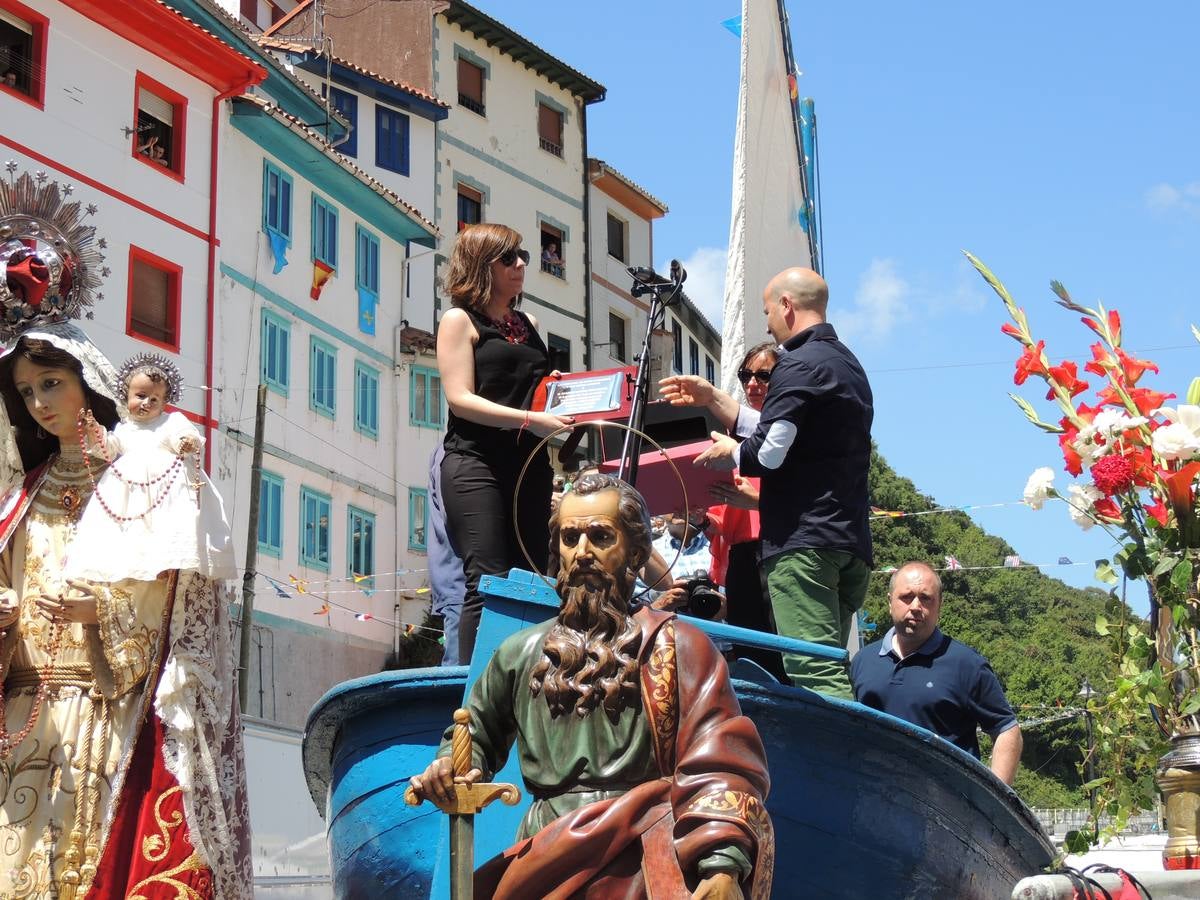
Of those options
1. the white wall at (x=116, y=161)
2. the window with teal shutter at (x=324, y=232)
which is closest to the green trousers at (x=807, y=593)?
the white wall at (x=116, y=161)

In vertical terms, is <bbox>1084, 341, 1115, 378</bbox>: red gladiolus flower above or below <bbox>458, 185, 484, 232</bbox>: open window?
below

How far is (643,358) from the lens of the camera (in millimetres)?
5812

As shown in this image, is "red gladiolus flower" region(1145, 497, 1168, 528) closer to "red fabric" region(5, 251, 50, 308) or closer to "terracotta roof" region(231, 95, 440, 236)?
"red fabric" region(5, 251, 50, 308)

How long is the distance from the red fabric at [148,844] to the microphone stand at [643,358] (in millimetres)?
1723

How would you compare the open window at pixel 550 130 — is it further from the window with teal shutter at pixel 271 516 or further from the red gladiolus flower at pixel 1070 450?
the red gladiolus flower at pixel 1070 450

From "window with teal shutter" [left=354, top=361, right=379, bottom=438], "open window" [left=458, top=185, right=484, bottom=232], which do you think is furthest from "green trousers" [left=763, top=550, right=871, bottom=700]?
"open window" [left=458, top=185, right=484, bottom=232]

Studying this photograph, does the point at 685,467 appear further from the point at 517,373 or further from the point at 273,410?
the point at 273,410

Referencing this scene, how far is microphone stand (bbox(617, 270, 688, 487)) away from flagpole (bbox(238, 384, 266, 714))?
19844 mm

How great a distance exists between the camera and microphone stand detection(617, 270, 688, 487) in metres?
5.53

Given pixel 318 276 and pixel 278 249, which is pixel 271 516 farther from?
pixel 318 276

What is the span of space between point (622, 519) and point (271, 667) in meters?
26.6

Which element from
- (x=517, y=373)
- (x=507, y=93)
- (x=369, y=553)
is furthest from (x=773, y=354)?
(x=507, y=93)

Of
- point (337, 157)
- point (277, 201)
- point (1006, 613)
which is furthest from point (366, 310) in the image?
point (1006, 613)

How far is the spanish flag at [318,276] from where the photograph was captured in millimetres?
32469
